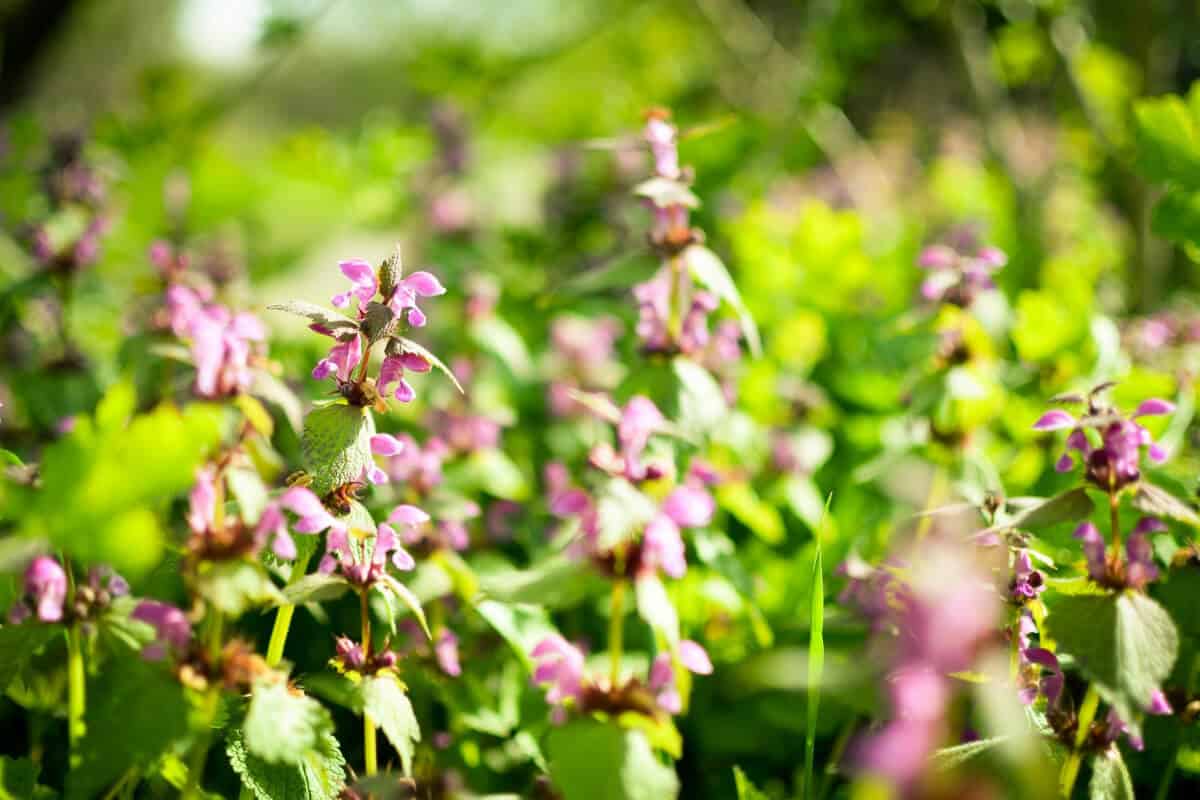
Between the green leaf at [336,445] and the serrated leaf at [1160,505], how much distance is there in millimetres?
758

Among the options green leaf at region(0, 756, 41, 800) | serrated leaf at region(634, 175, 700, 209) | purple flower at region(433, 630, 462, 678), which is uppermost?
serrated leaf at region(634, 175, 700, 209)

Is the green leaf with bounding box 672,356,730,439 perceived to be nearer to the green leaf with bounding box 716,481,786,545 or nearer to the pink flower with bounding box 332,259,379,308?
the green leaf with bounding box 716,481,786,545

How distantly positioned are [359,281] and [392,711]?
1.43 feet

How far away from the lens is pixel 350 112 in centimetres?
1034

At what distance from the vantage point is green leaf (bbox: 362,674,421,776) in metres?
0.91

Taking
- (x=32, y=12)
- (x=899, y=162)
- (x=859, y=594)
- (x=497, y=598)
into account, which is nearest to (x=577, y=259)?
(x=859, y=594)

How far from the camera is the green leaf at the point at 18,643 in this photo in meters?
0.96

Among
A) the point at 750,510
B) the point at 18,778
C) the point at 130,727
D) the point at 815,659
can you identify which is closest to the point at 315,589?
the point at 130,727

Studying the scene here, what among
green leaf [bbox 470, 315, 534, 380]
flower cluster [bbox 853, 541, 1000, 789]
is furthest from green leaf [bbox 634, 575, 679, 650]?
green leaf [bbox 470, 315, 534, 380]

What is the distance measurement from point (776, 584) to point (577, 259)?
1.35m

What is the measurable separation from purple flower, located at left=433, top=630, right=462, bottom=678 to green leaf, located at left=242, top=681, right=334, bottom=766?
380 millimetres

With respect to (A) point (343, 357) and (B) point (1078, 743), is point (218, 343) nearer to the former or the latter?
(A) point (343, 357)

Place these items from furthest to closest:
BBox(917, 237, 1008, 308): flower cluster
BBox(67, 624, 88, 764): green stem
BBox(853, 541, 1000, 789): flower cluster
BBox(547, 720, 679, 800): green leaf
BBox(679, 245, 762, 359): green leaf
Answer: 1. BBox(917, 237, 1008, 308): flower cluster
2. BBox(679, 245, 762, 359): green leaf
3. BBox(67, 624, 88, 764): green stem
4. BBox(547, 720, 679, 800): green leaf
5. BBox(853, 541, 1000, 789): flower cluster

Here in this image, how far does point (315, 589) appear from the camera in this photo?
931mm
